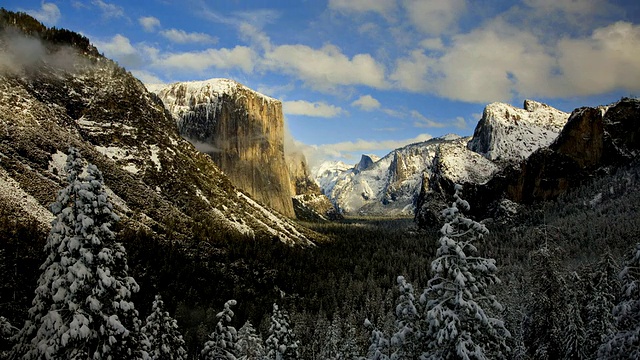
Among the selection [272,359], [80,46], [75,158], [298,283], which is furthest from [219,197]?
[75,158]

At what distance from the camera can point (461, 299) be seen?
41.9 feet

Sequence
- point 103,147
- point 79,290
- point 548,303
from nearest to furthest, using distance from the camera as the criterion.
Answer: point 79,290, point 548,303, point 103,147

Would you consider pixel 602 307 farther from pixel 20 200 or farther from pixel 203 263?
pixel 203 263

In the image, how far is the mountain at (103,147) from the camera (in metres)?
95.7

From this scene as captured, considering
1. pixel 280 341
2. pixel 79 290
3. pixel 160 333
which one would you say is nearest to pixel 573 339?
pixel 280 341

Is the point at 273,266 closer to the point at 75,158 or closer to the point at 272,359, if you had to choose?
the point at 272,359

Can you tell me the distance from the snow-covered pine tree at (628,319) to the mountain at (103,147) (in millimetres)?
89382

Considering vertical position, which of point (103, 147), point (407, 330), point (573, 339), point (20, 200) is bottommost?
point (573, 339)

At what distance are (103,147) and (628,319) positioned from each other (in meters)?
152

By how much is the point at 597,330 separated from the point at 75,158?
31.5m

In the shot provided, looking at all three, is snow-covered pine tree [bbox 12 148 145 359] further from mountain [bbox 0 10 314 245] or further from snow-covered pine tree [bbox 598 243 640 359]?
mountain [bbox 0 10 314 245]

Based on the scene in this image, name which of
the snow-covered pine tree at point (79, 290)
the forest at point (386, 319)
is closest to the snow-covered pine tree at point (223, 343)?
the forest at point (386, 319)

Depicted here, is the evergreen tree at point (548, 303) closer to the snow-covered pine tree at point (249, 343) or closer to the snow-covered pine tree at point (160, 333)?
the snow-covered pine tree at point (160, 333)

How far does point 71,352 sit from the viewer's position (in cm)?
1359
